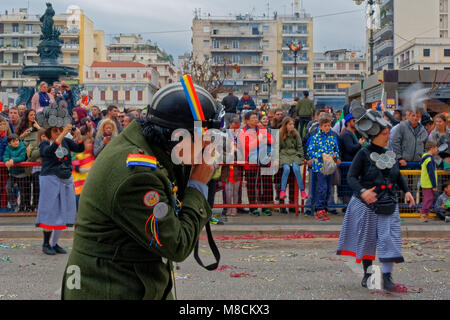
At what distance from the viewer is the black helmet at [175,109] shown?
2.62 m

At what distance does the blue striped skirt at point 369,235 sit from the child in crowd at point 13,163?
7.19 m

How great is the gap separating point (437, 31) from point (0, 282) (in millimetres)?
97342

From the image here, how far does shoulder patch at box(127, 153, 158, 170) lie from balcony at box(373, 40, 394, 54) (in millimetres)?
93673

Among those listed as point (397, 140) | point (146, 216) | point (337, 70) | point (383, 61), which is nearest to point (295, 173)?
point (397, 140)

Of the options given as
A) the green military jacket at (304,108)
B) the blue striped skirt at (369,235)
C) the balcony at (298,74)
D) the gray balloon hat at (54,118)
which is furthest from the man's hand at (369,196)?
the balcony at (298,74)

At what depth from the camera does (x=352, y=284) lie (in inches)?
261

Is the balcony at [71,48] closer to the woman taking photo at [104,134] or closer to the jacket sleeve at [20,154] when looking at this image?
the jacket sleeve at [20,154]

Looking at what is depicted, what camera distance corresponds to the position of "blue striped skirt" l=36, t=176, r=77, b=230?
8.37 meters

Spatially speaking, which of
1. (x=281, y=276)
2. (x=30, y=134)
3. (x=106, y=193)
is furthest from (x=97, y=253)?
(x=30, y=134)

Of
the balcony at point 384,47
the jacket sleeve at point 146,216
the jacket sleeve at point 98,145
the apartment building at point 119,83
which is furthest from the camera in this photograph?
the apartment building at point 119,83

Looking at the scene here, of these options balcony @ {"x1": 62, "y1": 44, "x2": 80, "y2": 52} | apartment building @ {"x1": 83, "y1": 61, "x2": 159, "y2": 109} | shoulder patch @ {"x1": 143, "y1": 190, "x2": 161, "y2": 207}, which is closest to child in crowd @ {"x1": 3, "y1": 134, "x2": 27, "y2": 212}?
shoulder patch @ {"x1": 143, "y1": 190, "x2": 161, "y2": 207}

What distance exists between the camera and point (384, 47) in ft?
301

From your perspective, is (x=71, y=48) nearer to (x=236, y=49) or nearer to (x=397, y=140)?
(x=236, y=49)

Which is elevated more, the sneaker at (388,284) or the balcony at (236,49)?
the balcony at (236,49)
